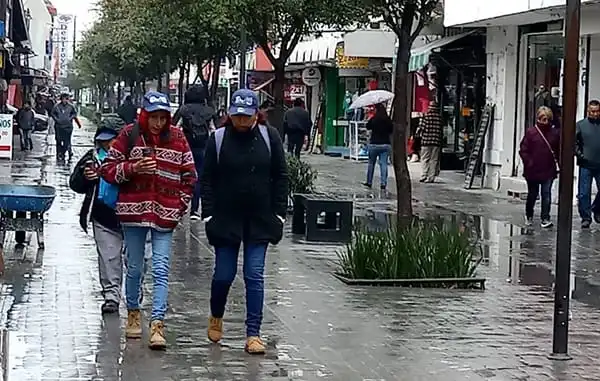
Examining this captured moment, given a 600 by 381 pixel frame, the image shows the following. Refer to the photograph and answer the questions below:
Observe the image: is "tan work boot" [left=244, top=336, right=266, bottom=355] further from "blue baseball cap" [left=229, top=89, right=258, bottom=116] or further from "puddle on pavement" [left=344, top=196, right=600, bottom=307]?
"puddle on pavement" [left=344, top=196, right=600, bottom=307]

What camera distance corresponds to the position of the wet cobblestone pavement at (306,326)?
8.34 meters

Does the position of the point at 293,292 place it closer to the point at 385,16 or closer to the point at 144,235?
the point at 144,235

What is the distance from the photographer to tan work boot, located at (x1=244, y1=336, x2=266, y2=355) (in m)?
8.72

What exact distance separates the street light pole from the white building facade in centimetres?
1424

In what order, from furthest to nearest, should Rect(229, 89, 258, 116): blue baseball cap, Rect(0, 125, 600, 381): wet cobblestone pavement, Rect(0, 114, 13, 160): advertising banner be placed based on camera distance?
Rect(0, 114, 13, 160): advertising banner < Rect(229, 89, 258, 116): blue baseball cap < Rect(0, 125, 600, 381): wet cobblestone pavement

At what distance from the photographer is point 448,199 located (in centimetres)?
2394

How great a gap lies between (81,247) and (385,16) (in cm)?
451

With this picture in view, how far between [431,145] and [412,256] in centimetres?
1628

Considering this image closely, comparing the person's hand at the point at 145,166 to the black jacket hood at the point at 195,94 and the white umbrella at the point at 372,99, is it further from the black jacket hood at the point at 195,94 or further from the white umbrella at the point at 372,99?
the white umbrella at the point at 372,99

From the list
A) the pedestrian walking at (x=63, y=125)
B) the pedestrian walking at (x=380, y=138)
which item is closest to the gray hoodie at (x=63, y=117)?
the pedestrian walking at (x=63, y=125)

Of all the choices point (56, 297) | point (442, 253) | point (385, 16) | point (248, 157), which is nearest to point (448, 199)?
point (385, 16)

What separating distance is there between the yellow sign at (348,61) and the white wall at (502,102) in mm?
11272

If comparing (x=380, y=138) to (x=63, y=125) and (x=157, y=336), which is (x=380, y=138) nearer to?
(x=63, y=125)

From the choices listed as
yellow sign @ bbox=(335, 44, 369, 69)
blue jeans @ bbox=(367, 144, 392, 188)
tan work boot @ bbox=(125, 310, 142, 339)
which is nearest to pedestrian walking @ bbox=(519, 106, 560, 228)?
blue jeans @ bbox=(367, 144, 392, 188)
